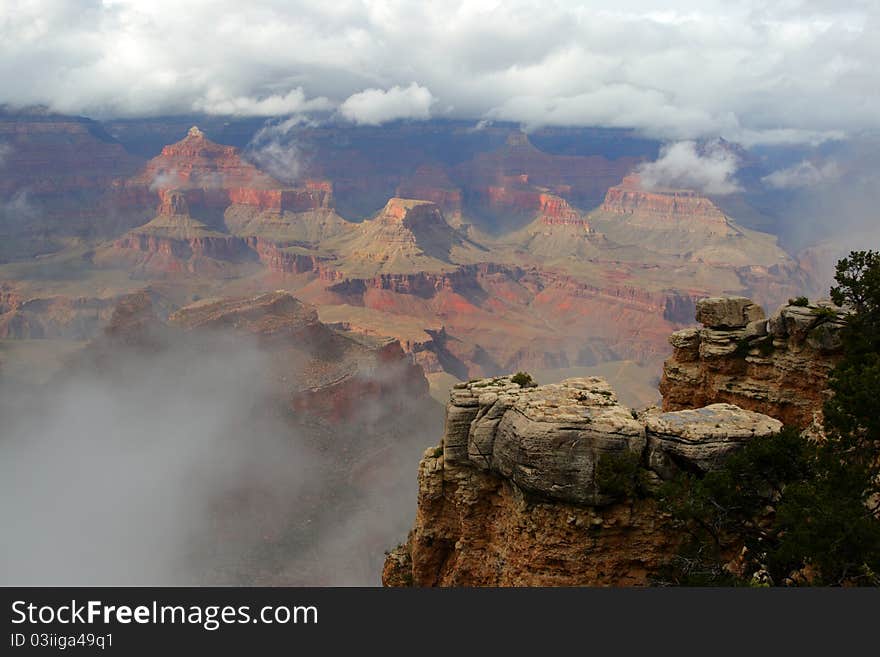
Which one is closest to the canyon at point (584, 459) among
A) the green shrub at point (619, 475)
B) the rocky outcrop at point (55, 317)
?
the green shrub at point (619, 475)

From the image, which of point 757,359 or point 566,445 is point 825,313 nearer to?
point 757,359

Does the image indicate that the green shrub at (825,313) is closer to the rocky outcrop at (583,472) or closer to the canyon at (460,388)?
the canyon at (460,388)

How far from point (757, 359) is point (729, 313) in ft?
8.77

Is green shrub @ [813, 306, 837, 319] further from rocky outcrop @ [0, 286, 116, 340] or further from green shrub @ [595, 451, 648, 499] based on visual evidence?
rocky outcrop @ [0, 286, 116, 340]

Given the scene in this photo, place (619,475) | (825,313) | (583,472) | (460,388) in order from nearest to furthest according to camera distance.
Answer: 1. (619,475)
2. (583,472)
3. (825,313)
4. (460,388)

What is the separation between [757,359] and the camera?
935 inches

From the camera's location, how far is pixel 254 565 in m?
56.1

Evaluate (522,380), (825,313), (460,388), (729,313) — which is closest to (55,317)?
(460,388)

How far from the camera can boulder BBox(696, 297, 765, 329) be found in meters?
25.7

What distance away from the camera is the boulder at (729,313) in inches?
1013

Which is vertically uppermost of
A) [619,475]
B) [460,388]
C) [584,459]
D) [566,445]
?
[460,388]

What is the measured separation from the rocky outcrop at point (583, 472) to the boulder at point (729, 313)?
7.35 m

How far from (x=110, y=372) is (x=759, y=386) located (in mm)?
75929

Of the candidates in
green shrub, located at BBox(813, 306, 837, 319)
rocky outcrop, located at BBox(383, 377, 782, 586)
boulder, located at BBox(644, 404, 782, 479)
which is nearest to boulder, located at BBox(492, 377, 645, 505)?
rocky outcrop, located at BBox(383, 377, 782, 586)
